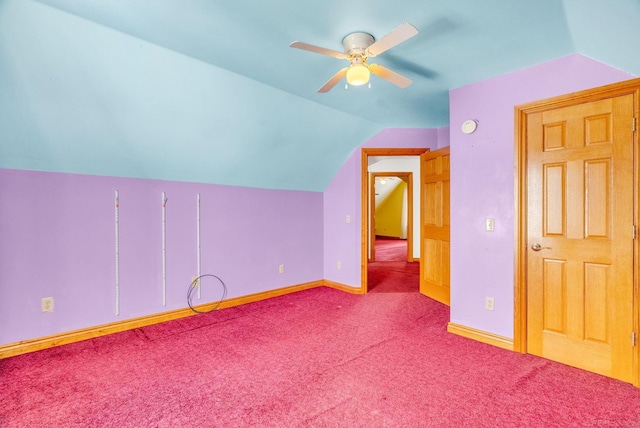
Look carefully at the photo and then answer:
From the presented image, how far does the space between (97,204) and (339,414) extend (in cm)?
266

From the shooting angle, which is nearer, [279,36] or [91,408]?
[91,408]

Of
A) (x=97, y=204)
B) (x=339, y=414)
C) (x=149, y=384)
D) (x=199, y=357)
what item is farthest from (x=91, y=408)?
(x=97, y=204)

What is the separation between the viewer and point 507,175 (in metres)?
2.61

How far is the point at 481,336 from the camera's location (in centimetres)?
275

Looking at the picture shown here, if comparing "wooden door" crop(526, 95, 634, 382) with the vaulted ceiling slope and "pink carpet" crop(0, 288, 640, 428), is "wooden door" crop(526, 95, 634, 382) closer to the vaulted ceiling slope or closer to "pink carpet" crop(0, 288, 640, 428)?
"pink carpet" crop(0, 288, 640, 428)

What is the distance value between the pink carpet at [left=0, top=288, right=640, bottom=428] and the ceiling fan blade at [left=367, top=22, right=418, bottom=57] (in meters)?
2.09

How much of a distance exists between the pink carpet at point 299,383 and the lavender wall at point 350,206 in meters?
1.48

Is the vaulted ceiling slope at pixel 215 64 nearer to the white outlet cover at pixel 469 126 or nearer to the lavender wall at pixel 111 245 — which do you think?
the lavender wall at pixel 111 245

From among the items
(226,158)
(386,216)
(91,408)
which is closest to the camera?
(91,408)

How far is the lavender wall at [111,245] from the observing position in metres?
2.47

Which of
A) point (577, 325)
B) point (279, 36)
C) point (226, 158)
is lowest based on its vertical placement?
point (577, 325)

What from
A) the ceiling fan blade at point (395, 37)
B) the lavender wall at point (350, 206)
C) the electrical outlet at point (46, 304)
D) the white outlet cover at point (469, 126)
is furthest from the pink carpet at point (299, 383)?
the ceiling fan blade at point (395, 37)

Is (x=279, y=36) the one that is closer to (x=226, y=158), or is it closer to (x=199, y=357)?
(x=226, y=158)

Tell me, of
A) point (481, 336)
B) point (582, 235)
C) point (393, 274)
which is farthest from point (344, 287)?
point (582, 235)
